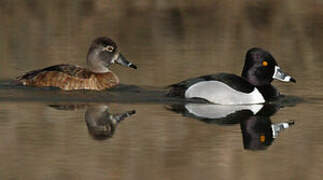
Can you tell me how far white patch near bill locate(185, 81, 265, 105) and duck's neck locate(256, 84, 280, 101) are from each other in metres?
0.30

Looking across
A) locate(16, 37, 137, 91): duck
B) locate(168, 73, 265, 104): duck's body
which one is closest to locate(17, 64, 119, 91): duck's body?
locate(16, 37, 137, 91): duck

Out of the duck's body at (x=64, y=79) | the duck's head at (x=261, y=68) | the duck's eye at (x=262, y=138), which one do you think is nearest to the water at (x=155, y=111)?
the duck's eye at (x=262, y=138)

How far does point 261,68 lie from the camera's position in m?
14.6

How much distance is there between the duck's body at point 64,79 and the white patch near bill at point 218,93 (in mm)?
1589

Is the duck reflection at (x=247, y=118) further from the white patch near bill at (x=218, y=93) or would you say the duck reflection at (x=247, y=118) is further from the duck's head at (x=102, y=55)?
the duck's head at (x=102, y=55)

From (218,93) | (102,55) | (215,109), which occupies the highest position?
(102,55)

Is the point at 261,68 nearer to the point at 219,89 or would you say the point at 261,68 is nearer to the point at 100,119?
the point at 219,89

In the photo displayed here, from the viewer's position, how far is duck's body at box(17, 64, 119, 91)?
14.8 m

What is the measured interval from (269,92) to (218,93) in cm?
83

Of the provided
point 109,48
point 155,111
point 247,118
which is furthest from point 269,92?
point 109,48

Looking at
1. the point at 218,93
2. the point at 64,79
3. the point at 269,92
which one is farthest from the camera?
the point at 64,79

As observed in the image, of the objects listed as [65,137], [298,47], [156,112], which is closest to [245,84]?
[156,112]

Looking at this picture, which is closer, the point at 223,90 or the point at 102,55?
the point at 223,90

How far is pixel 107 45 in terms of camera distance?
1556cm
